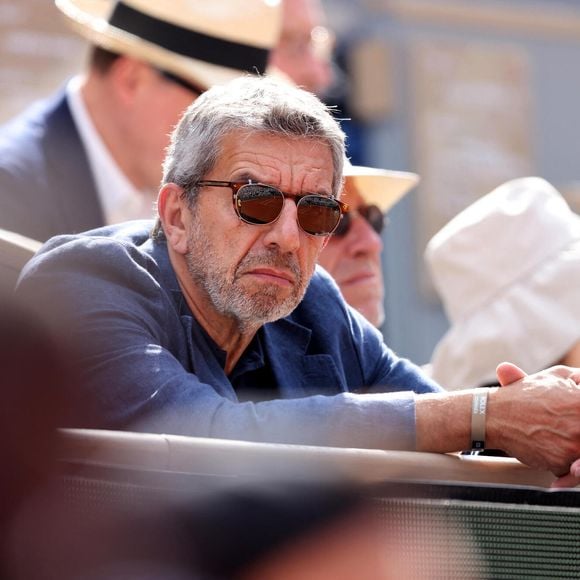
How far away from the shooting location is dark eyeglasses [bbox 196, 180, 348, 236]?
2.83 m

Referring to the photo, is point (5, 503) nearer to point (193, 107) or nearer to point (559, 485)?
point (559, 485)

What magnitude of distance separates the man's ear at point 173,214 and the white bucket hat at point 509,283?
136 centimetres

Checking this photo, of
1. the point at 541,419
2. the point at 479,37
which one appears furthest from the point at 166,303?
the point at 479,37

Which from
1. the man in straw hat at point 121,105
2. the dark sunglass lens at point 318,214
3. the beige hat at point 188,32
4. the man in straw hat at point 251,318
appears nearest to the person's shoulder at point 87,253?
the man in straw hat at point 251,318

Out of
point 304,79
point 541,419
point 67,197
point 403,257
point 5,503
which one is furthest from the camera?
point 403,257

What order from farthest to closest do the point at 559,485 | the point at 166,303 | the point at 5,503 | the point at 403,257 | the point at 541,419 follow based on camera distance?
the point at 403,257, the point at 166,303, the point at 541,419, the point at 559,485, the point at 5,503

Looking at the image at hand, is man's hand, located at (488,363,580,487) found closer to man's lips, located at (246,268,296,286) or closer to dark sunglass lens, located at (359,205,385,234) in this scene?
man's lips, located at (246,268,296,286)

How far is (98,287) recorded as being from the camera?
269 cm

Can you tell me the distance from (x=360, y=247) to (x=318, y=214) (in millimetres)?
1232

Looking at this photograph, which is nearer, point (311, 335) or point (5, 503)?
point (5, 503)

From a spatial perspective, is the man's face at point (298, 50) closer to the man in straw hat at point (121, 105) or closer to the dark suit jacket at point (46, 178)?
the man in straw hat at point (121, 105)

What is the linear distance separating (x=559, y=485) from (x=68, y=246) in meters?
1.03

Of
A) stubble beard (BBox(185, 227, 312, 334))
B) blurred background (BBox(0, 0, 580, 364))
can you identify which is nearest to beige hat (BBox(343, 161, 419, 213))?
stubble beard (BBox(185, 227, 312, 334))

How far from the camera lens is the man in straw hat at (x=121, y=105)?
4.21 metres
